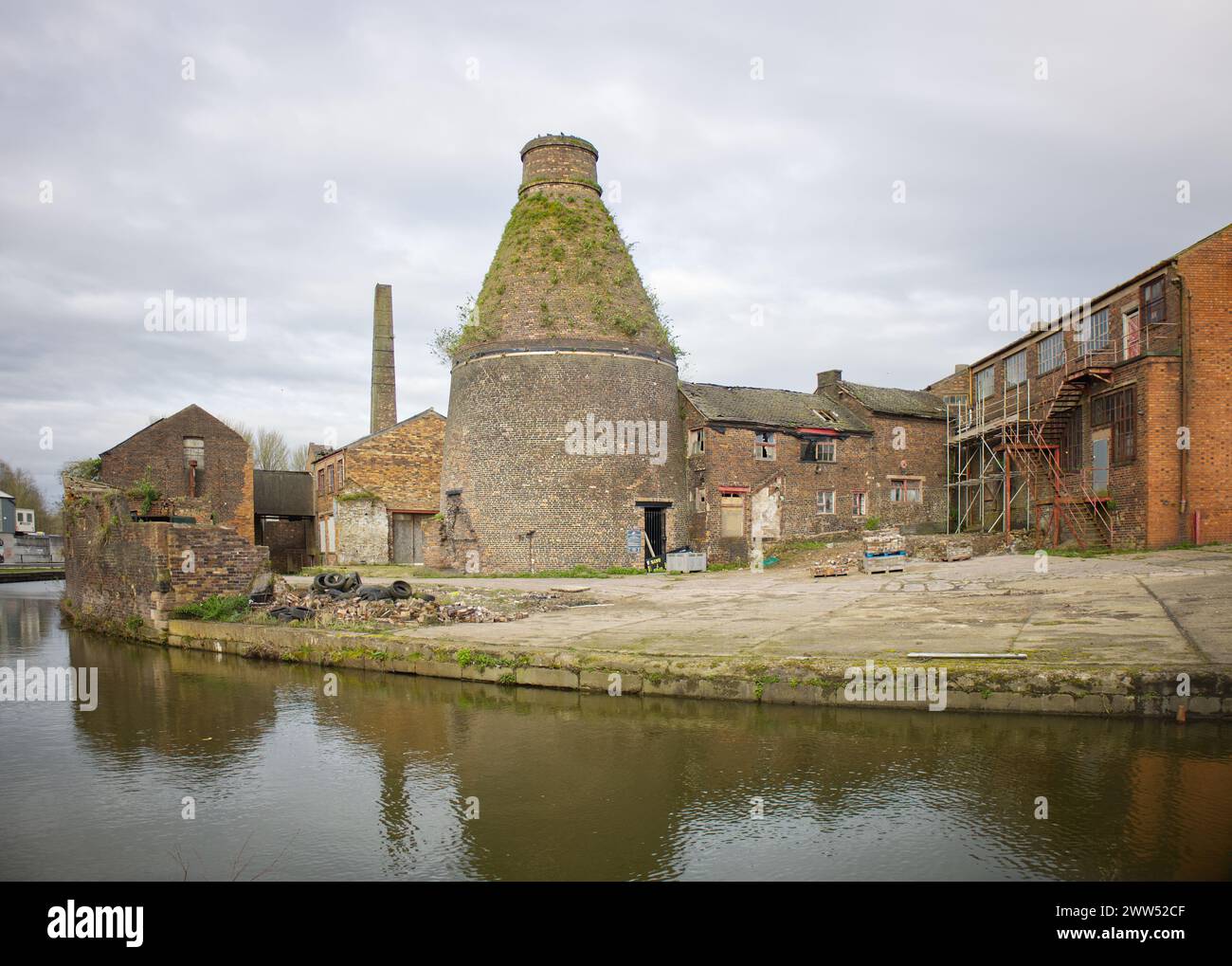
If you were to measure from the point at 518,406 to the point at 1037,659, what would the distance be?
18.1 metres

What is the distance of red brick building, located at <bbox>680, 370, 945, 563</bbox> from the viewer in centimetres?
2697

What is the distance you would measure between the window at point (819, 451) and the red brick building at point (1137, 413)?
5.76 m

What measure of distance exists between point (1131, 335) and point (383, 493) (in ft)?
89.1

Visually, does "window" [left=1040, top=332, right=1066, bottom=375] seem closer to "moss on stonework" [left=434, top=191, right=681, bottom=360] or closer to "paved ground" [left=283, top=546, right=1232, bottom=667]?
"paved ground" [left=283, top=546, right=1232, bottom=667]

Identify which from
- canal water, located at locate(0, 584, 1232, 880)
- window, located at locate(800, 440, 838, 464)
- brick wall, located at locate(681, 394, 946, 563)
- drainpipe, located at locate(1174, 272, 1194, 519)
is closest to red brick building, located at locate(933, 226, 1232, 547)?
drainpipe, located at locate(1174, 272, 1194, 519)

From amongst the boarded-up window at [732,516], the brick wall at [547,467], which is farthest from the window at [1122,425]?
the brick wall at [547,467]

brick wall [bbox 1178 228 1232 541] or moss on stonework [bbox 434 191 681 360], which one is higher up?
moss on stonework [bbox 434 191 681 360]

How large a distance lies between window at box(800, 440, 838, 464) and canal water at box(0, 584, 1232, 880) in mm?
20758

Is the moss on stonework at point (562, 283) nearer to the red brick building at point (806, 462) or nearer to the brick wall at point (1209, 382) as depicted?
the red brick building at point (806, 462)

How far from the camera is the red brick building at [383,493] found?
110ft

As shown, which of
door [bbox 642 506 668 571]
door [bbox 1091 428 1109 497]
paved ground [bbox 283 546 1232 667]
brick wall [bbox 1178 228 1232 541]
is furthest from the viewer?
door [bbox 642 506 668 571]

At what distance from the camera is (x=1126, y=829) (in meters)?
5.27

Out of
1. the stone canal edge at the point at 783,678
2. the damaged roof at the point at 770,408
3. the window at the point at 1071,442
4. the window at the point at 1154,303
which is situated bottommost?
the stone canal edge at the point at 783,678

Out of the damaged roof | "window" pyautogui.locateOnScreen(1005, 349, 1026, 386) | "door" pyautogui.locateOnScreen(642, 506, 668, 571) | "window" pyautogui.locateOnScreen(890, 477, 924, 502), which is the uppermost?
"window" pyautogui.locateOnScreen(1005, 349, 1026, 386)
